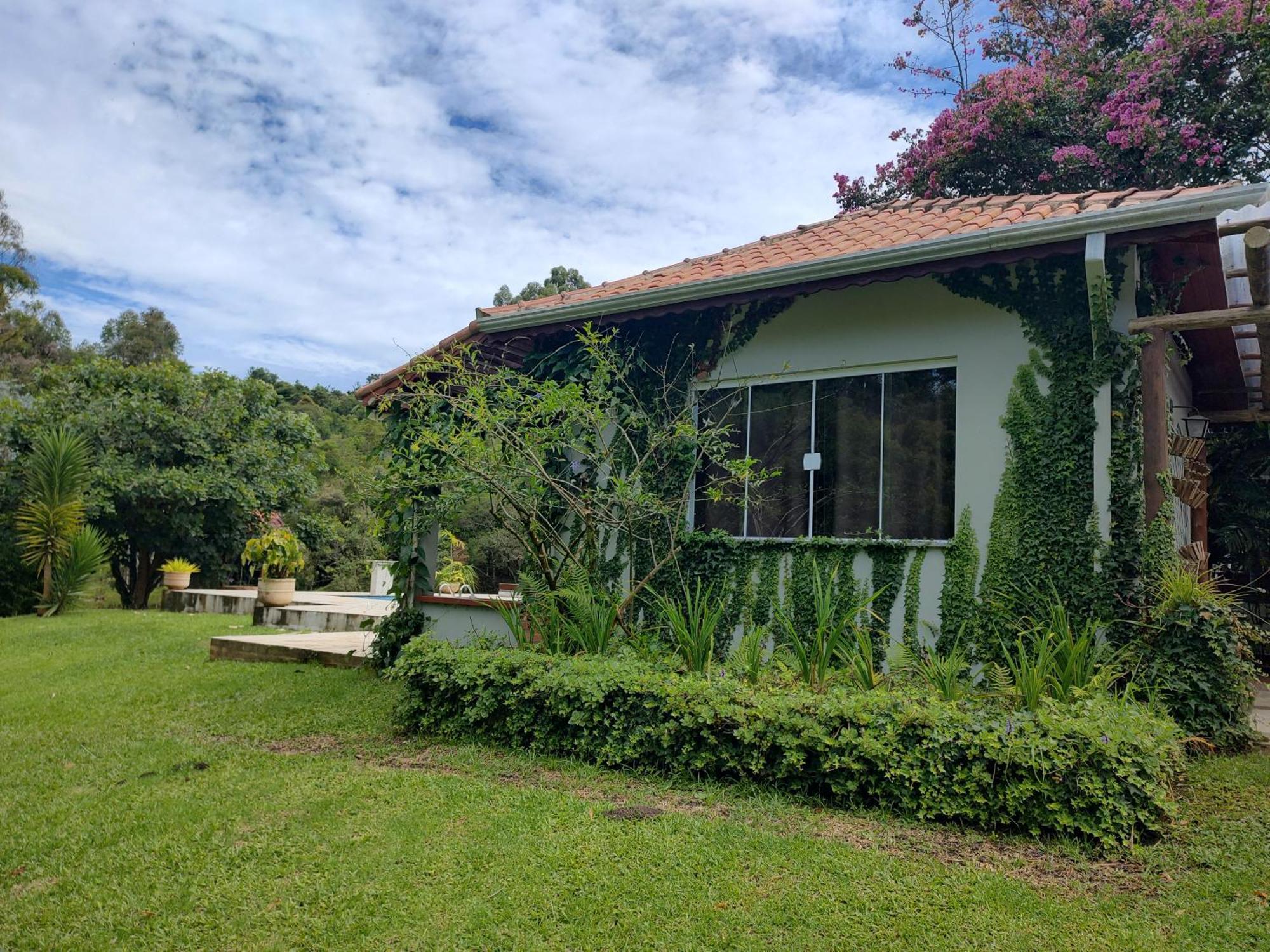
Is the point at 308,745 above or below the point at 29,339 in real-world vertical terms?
below

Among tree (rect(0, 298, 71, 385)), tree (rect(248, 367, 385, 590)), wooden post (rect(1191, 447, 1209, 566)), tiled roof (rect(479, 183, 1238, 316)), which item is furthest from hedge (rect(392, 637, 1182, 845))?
tree (rect(0, 298, 71, 385))

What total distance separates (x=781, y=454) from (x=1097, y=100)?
437 inches

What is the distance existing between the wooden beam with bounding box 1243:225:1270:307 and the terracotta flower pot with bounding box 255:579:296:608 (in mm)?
12509

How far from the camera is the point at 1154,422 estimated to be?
509 centimetres

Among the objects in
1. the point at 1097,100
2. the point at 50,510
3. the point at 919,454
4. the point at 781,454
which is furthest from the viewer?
the point at 1097,100

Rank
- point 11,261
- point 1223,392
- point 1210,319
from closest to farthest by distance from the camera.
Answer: point 1210,319 < point 1223,392 < point 11,261

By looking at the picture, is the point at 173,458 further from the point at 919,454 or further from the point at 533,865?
the point at 533,865

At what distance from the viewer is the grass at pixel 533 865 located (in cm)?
278

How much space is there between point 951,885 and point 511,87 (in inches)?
446

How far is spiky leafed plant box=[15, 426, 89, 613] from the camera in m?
13.3

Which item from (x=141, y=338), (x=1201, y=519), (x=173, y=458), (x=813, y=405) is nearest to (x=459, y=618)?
(x=813, y=405)

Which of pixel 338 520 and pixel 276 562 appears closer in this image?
pixel 276 562

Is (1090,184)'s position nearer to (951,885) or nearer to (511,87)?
(511,87)

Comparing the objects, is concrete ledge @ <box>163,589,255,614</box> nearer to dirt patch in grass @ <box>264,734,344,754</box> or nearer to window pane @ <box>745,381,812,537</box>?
dirt patch in grass @ <box>264,734,344,754</box>
